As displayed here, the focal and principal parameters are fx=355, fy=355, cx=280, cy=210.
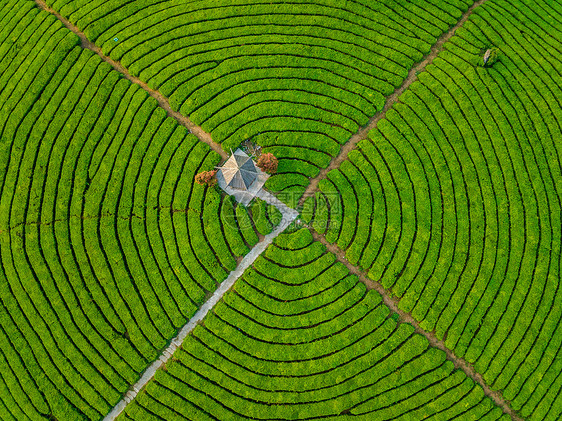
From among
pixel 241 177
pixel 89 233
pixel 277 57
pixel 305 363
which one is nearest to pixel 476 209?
pixel 305 363

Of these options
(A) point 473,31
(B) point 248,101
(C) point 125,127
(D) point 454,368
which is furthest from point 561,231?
(C) point 125,127

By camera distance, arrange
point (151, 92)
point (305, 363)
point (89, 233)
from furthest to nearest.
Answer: point (151, 92) → point (89, 233) → point (305, 363)

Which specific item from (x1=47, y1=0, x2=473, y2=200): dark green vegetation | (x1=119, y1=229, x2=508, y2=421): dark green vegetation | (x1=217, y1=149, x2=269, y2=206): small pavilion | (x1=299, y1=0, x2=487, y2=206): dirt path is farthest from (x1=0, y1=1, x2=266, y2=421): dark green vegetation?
(x1=299, y1=0, x2=487, y2=206): dirt path

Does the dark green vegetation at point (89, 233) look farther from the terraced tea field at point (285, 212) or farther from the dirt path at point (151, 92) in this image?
the dirt path at point (151, 92)

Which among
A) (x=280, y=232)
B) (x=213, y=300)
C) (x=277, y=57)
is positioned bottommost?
(x=213, y=300)

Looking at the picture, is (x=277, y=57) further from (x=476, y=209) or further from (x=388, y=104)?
(x=476, y=209)

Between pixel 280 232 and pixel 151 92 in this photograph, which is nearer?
pixel 280 232

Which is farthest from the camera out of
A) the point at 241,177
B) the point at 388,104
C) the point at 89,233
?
the point at 388,104
